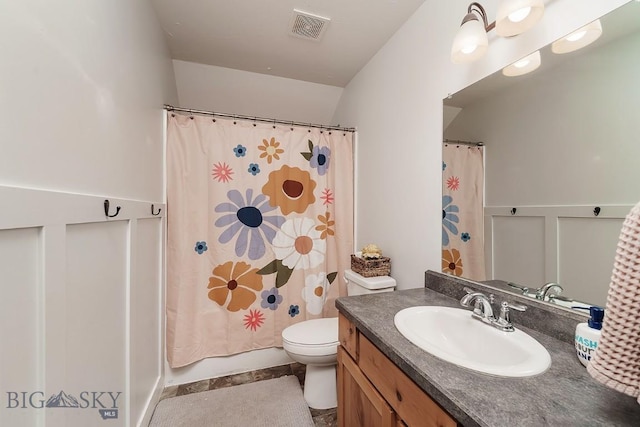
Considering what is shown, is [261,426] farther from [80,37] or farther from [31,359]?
[80,37]

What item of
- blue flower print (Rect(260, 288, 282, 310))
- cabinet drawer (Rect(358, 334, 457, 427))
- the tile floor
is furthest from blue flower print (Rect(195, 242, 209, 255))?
cabinet drawer (Rect(358, 334, 457, 427))

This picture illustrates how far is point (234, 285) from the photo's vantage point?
6.18ft

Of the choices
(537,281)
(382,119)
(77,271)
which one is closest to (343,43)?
(382,119)

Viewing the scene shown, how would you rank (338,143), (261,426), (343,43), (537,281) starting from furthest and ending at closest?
(338,143) → (343,43) → (261,426) → (537,281)

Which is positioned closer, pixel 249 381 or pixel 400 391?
pixel 400 391

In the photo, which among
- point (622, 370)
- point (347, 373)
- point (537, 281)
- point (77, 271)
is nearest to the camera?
point (622, 370)

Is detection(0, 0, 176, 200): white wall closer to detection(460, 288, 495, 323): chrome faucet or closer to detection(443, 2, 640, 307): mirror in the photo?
detection(460, 288, 495, 323): chrome faucet

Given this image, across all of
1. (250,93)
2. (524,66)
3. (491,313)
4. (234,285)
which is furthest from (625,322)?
(250,93)

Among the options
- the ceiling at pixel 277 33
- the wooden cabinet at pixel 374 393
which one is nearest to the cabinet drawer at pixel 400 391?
the wooden cabinet at pixel 374 393

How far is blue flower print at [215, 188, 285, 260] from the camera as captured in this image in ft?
6.16

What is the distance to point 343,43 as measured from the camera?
177 cm

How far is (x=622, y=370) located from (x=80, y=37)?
1.50 m

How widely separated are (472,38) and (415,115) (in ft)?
1.68

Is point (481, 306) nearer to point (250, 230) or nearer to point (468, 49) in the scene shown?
point (468, 49)
